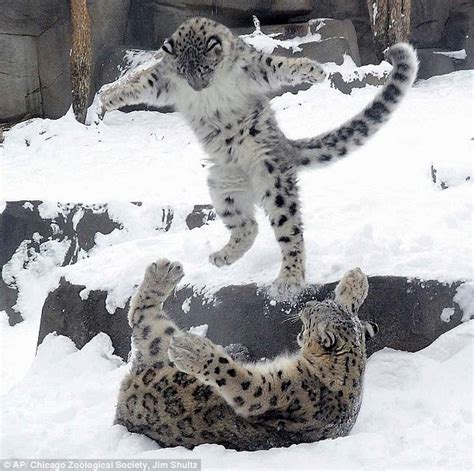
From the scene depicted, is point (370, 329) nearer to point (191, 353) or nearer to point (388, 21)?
Result: point (191, 353)

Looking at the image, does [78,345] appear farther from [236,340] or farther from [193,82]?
[193,82]

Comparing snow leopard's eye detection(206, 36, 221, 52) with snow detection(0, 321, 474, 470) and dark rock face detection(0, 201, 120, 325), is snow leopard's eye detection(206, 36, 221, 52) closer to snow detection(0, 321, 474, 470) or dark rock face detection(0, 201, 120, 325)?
snow detection(0, 321, 474, 470)

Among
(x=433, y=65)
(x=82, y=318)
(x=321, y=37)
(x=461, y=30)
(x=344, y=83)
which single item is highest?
(x=82, y=318)

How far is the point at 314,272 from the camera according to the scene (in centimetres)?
541

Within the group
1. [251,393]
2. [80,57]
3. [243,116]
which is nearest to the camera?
[251,393]

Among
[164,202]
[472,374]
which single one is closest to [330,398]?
[472,374]

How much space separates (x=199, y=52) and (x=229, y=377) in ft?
8.79

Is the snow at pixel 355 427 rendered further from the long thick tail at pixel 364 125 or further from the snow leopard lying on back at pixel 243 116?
the long thick tail at pixel 364 125

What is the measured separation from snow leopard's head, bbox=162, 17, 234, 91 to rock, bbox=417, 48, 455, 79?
11470 mm

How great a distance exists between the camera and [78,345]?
5848 mm

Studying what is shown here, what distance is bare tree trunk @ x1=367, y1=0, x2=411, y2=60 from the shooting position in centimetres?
1540

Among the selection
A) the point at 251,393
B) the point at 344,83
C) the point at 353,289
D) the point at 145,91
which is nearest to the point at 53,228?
the point at 145,91

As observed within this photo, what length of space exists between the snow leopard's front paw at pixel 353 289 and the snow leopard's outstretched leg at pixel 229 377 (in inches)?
36.8

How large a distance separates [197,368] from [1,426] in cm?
131
